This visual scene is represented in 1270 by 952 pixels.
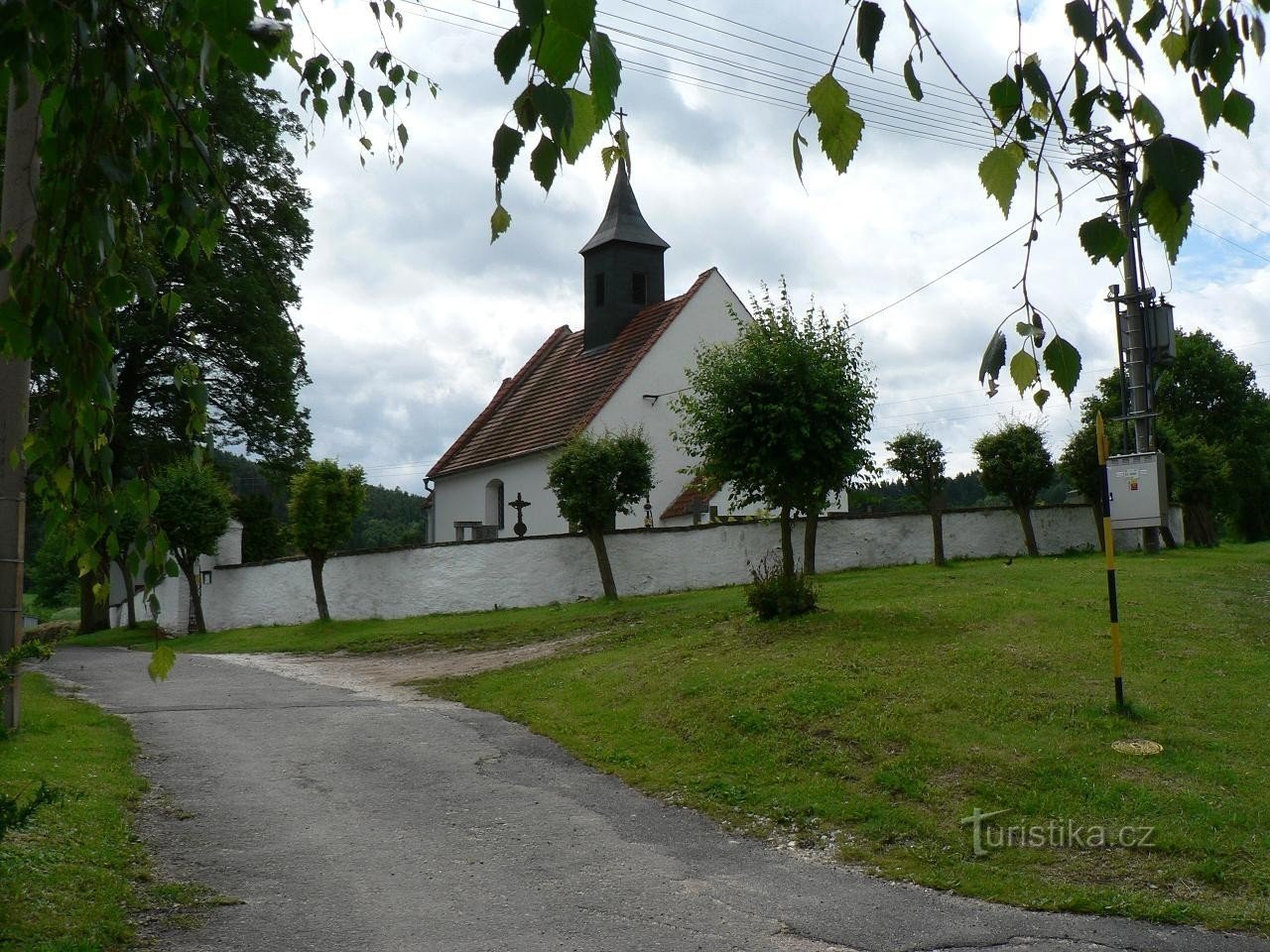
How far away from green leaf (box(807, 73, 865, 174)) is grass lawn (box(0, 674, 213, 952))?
15.5 feet

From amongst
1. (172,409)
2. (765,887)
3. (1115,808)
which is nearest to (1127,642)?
(1115,808)

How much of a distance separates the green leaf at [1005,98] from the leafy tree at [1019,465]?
933 inches

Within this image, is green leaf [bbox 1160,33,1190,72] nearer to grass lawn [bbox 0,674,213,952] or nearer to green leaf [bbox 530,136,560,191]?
green leaf [bbox 530,136,560,191]

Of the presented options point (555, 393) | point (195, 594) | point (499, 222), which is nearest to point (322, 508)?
point (195, 594)

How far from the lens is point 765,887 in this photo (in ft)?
21.7

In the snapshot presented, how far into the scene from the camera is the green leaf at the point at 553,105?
6.11 feet

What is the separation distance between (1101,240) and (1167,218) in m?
0.12

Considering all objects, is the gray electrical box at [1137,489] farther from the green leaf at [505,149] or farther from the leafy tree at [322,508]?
the green leaf at [505,149]

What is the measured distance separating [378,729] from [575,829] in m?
4.22

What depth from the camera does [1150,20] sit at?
2.50 metres

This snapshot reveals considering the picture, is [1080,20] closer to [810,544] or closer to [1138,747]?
[1138,747]

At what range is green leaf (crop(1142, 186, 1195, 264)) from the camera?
1924 mm

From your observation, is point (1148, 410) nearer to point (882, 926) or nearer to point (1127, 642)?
point (1127, 642)

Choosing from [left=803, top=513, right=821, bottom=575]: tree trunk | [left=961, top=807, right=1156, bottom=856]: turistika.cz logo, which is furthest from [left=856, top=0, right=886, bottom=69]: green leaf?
[left=803, top=513, right=821, bottom=575]: tree trunk
